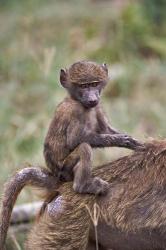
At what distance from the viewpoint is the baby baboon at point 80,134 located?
6.46 m

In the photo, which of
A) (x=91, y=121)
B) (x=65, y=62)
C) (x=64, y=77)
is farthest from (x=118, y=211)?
(x=65, y=62)

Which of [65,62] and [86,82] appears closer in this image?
[86,82]

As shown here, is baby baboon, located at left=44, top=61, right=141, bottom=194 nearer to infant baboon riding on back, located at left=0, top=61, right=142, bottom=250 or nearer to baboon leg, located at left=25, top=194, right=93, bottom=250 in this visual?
infant baboon riding on back, located at left=0, top=61, right=142, bottom=250

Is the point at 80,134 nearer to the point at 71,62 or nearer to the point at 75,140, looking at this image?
the point at 75,140

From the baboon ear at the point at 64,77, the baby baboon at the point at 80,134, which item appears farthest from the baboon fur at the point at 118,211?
the baboon ear at the point at 64,77

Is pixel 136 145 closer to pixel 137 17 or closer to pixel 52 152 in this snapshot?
pixel 52 152

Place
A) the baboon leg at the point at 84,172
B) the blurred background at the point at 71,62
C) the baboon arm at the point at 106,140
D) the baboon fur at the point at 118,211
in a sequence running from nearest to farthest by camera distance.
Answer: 1. the baboon leg at the point at 84,172
2. the baboon arm at the point at 106,140
3. the baboon fur at the point at 118,211
4. the blurred background at the point at 71,62

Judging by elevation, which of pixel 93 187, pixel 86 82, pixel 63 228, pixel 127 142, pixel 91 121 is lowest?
pixel 63 228

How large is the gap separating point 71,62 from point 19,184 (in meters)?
7.28

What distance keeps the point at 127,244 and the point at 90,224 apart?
1.06 feet

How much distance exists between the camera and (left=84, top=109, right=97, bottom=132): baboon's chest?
6.60 meters

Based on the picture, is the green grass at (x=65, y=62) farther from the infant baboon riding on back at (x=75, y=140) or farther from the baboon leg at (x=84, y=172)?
the baboon leg at (x=84, y=172)

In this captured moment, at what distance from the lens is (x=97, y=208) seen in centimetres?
655

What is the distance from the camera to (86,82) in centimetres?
659
